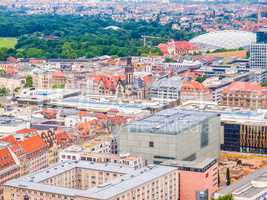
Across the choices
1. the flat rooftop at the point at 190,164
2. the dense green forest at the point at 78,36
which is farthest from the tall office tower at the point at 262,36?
the flat rooftop at the point at 190,164

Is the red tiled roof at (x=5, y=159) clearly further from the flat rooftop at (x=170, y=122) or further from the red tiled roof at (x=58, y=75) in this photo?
the red tiled roof at (x=58, y=75)

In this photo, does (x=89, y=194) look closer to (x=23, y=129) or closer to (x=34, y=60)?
(x=23, y=129)

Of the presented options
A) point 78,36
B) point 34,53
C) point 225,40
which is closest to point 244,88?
point 34,53

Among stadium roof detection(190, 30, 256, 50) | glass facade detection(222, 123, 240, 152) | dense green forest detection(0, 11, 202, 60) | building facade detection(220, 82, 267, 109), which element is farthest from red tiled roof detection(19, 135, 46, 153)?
stadium roof detection(190, 30, 256, 50)

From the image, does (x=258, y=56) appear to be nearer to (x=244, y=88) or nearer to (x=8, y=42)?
(x=244, y=88)

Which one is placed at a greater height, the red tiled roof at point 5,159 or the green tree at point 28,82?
the green tree at point 28,82
